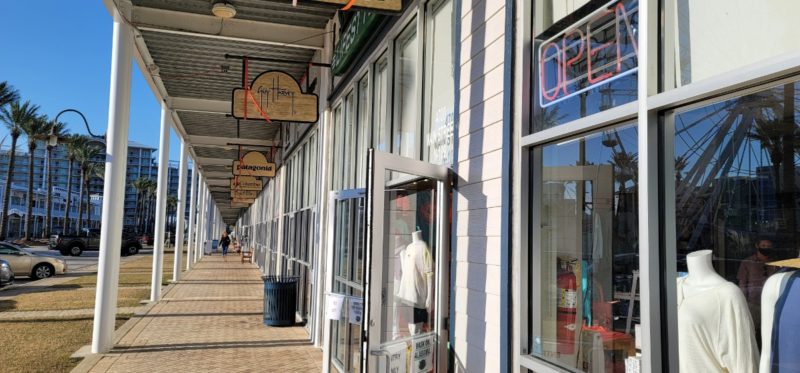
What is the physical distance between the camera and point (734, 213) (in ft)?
Result: 6.54

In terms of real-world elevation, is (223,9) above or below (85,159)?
below

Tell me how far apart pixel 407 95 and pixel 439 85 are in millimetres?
812

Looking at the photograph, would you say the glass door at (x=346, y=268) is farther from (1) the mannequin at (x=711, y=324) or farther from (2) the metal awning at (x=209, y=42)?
(1) the mannequin at (x=711, y=324)

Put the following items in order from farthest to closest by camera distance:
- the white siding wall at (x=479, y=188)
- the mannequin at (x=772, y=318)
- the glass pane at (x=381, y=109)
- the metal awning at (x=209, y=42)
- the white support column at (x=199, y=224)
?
the white support column at (x=199, y=224) → the metal awning at (x=209, y=42) → the glass pane at (x=381, y=109) → the white siding wall at (x=479, y=188) → the mannequin at (x=772, y=318)

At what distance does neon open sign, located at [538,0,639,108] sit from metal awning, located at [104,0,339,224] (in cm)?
228

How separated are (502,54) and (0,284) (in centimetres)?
1850

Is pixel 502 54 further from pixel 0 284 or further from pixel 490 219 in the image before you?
pixel 0 284

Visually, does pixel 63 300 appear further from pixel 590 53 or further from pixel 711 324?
pixel 711 324

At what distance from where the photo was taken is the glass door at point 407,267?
140 inches

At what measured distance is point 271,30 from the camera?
34.1 feet

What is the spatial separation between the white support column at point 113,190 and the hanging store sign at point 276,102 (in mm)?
1628

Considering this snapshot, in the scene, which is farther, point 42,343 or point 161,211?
point 161,211

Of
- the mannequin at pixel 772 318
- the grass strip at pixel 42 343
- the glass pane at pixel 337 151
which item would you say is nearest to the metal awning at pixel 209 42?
the glass pane at pixel 337 151

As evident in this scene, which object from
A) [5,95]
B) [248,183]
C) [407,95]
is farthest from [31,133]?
[407,95]
